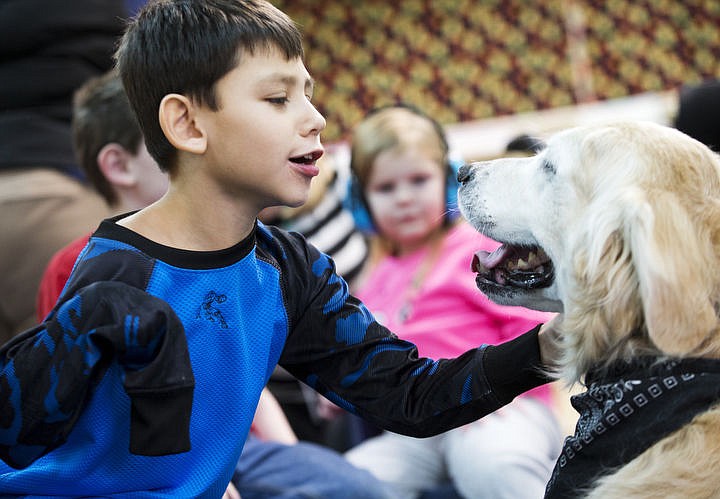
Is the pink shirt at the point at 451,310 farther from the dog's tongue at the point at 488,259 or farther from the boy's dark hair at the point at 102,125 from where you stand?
the boy's dark hair at the point at 102,125

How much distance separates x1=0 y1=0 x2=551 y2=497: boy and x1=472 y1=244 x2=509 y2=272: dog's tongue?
6.6 inches

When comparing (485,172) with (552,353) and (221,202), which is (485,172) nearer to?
(552,353)

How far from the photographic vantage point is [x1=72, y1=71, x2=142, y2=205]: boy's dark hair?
5.63 ft

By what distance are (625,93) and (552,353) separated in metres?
5.84

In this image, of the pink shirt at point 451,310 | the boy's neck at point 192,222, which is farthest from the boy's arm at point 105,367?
the pink shirt at point 451,310

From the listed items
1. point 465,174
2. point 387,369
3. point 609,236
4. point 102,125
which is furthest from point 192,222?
point 102,125

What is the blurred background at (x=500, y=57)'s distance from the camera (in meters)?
6.43

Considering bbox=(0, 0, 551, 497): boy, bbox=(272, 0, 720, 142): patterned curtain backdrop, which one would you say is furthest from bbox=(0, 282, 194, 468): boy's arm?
bbox=(272, 0, 720, 142): patterned curtain backdrop

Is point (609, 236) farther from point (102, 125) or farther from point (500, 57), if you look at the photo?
point (500, 57)

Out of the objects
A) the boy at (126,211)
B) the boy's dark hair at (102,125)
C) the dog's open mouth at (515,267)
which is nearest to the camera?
the dog's open mouth at (515,267)

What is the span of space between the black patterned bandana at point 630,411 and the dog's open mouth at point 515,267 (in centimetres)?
19

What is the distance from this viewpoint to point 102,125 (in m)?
1.74

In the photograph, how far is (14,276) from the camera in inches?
75.2

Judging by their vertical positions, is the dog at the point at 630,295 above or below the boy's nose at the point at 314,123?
below
